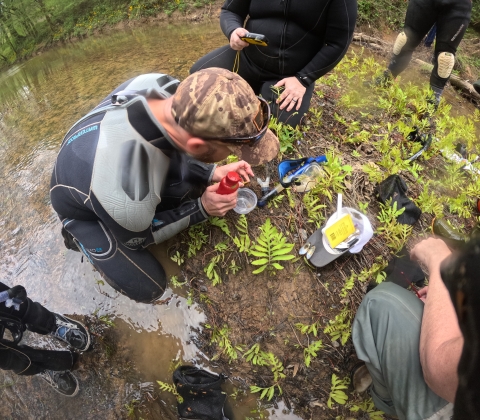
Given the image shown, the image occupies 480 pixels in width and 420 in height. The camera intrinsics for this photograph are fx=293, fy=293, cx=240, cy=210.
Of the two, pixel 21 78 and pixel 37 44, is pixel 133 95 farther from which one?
pixel 37 44

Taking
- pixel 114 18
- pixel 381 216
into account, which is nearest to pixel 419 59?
pixel 381 216

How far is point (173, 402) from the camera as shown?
8.39 ft

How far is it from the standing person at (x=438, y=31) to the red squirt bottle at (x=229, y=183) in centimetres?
420

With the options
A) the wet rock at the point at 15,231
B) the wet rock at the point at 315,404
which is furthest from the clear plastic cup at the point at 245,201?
the wet rock at the point at 15,231

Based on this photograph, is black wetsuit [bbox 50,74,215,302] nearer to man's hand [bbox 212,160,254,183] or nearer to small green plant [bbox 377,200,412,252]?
man's hand [bbox 212,160,254,183]

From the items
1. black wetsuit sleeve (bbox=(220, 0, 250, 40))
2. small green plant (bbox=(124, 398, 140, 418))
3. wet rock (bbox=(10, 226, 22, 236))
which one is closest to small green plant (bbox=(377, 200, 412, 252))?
black wetsuit sleeve (bbox=(220, 0, 250, 40))

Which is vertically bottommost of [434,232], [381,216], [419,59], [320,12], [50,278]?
[419,59]

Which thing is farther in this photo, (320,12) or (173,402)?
(320,12)

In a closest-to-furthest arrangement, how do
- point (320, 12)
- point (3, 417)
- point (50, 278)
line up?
1. point (3, 417)
2. point (320, 12)
3. point (50, 278)

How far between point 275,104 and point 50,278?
3.25m

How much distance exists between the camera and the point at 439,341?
1502 mm

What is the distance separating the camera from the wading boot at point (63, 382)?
2654 millimetres

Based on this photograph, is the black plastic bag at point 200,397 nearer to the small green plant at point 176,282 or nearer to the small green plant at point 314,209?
the small green plant at point 176,282

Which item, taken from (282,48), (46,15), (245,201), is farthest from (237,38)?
(46,15)
